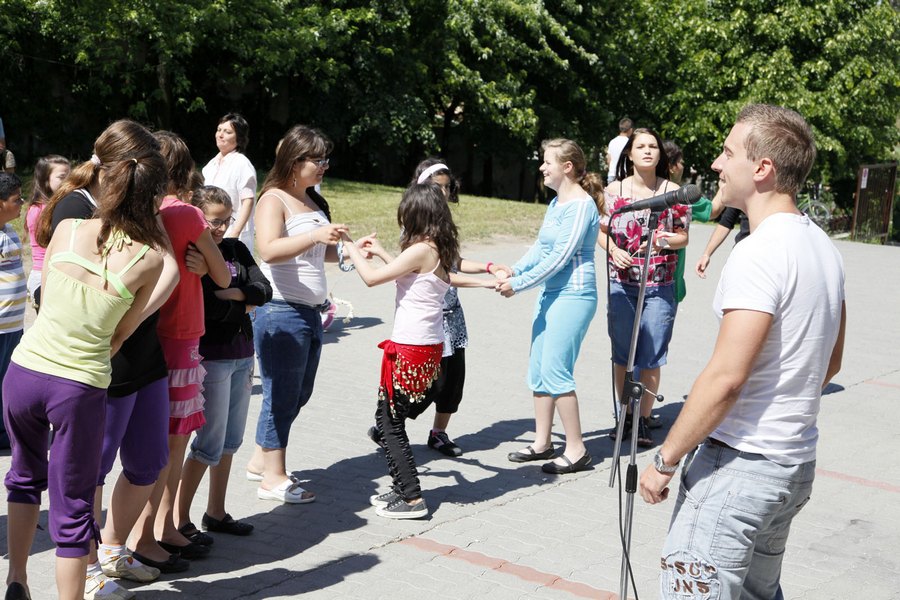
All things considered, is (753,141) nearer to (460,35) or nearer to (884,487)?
(884,487)

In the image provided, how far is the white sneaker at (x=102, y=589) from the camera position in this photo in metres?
3.97

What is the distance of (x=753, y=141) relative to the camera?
9.65 ft

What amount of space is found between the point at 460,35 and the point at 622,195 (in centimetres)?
1948

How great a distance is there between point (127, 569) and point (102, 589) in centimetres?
20

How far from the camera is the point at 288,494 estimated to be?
210 inches

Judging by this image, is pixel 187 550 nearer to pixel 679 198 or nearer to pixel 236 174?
pixel 679 198

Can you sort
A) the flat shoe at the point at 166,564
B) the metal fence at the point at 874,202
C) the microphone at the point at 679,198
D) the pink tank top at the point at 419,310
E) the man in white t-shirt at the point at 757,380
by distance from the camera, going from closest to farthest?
the man in white t-shirt at the point at 757,380 < the microphone at the point at 679,198 < the flat shoe at the point at 166,564 < the pink tank top at the point at 419,310 < the metal fence at the point at 874,202

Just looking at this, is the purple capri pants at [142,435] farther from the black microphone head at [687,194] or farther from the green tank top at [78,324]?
the black microphone head at [687,194]

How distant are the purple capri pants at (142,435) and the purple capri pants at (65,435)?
0.27m

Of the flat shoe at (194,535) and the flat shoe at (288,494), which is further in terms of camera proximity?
the flat shoe at (288,494)

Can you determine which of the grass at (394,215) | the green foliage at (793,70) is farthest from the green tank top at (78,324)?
the green foliage at (793,70)

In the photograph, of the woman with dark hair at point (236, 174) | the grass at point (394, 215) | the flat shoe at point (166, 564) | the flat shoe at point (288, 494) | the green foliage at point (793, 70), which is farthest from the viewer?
the green foliage at point (793, 70)

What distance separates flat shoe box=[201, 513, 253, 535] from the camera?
4.88m

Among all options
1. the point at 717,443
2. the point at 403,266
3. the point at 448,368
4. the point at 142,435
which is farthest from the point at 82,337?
the point at 448,368
